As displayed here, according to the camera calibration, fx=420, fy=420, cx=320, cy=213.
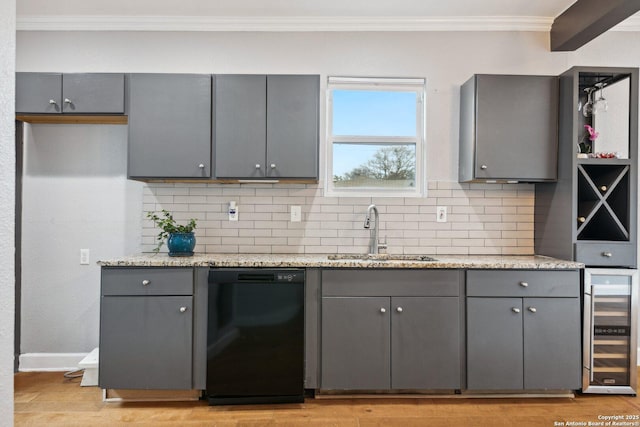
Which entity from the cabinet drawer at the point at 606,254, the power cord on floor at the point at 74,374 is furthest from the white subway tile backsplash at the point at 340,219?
the power cord on floor at the point at 74,374

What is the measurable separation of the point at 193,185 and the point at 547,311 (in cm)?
262

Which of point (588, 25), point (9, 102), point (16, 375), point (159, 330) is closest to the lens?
point (9, 102)

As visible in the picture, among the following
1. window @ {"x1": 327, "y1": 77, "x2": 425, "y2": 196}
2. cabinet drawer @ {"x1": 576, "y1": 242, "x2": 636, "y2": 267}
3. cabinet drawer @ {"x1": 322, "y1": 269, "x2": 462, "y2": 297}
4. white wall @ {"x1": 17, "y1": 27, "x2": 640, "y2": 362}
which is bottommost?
cabinet drawer @ {"x1": 322, "y1": 269, "x2": 462, "y2": 297}

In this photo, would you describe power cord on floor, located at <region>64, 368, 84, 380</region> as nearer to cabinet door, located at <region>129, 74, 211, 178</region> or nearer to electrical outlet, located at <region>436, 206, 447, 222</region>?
cabinet door, located at <region>129, 74, 211, 178</region>

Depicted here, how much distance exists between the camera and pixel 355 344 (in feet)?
8.68

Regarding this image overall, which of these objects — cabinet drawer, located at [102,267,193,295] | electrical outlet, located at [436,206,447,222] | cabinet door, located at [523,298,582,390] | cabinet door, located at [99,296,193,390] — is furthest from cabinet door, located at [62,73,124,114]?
cabinet door, located at [523,298,582,390]

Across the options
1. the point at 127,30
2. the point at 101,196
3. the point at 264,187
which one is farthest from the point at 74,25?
the point at 264,187

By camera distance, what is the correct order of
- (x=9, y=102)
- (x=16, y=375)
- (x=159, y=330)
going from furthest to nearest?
1. (x=16, y=375)
2. (x=159, y=330)
3. (x=9, y=102)

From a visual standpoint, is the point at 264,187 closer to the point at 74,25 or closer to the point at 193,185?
the point at 193,185

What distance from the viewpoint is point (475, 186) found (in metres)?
3.25

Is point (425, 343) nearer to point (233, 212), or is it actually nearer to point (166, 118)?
point (233, 212)

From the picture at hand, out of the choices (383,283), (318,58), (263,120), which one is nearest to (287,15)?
(318,58)

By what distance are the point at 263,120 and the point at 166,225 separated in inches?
38.8

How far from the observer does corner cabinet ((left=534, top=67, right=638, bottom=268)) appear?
276 centimetres
